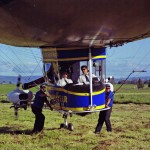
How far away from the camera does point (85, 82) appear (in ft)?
41.5

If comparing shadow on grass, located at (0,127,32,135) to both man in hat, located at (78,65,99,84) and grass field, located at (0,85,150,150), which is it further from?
man in hat, located at (78,65,99,84)

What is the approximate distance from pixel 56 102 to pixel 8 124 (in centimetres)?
446

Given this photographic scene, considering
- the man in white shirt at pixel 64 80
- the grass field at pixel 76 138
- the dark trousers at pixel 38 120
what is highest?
the man in white shirt at pixel 64 80

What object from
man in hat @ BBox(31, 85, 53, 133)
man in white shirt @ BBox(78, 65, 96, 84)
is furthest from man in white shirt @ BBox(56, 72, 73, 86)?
man in hat @ BBox(31, 85, 53, 133)

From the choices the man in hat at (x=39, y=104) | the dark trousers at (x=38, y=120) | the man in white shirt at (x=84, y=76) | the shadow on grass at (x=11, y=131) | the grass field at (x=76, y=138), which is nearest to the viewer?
the grass field at (x=76, y=138)

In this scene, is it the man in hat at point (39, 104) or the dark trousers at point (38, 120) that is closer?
the man in hat at point (39, 104)

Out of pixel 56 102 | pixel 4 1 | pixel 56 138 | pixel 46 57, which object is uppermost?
pixel 4 1

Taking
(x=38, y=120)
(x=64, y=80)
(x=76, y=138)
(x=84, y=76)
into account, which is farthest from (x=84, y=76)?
(x=38, y=120)

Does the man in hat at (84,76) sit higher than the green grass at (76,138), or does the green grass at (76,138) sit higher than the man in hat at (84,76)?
the man in hat at (84,76)

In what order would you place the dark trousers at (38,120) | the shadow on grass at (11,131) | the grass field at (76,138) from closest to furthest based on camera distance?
the grass field at (76,138), the dark trousers at (38,120), the shadow on grass at (11,131)

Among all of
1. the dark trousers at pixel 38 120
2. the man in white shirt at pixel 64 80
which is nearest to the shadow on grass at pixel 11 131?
the dark trousers at pixel 38 120

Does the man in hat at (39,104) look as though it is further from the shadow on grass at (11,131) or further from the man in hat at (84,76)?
the man in hat at (84,76)

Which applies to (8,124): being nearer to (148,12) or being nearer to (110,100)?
(110,100)

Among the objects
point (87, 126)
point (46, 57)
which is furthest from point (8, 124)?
point (46, 57)
